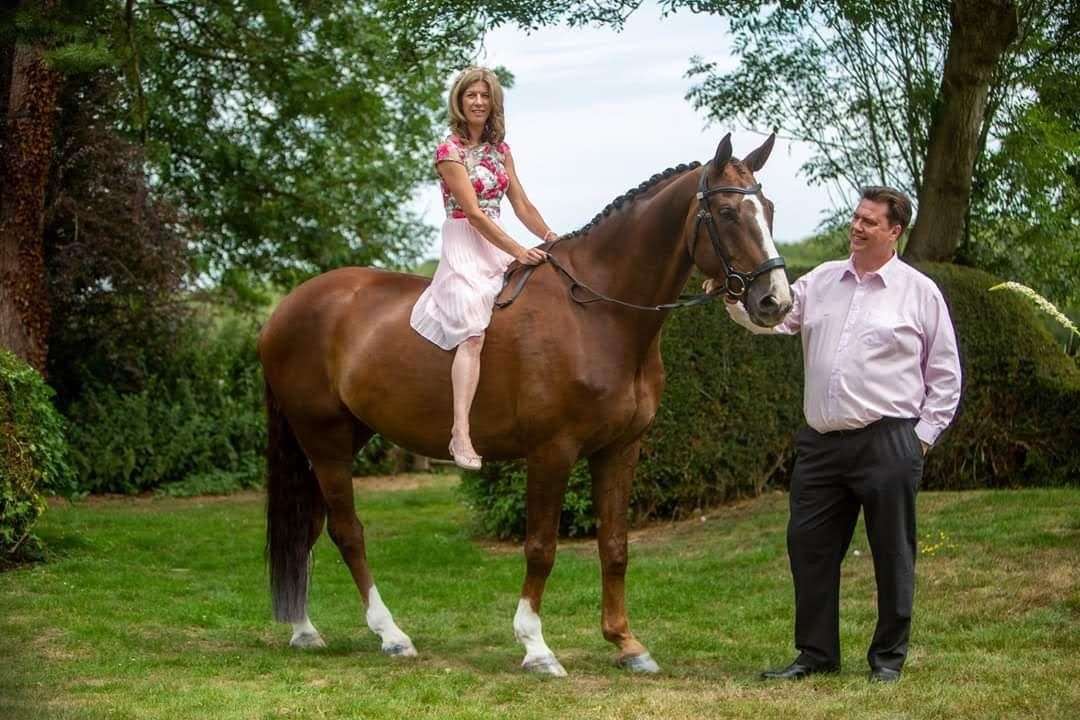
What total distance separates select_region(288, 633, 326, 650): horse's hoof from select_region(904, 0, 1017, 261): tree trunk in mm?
7701

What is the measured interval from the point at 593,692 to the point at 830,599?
1.14 metres

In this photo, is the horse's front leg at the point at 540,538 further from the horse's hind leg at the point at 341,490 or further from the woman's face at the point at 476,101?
the woman's face at the point at 476,101

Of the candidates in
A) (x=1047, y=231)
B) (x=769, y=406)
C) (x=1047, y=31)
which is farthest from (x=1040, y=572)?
(x=1047, y=31)

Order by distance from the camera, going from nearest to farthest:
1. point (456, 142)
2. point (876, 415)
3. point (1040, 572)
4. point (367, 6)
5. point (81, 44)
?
point (876, 415), point (456, 142), point (81, 44), point (1040, 572), point (367, 6)

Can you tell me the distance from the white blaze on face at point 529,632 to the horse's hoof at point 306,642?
4.37ft

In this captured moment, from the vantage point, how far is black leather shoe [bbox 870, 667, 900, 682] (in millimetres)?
5727

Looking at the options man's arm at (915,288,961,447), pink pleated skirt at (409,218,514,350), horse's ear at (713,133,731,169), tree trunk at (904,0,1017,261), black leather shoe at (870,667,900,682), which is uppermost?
tree trunk at (904,0,1017,261)

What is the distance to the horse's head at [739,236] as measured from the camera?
5.54 m

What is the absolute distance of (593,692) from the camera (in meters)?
5.79

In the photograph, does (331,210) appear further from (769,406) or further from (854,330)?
(854,330)

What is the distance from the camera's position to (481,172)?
650cm

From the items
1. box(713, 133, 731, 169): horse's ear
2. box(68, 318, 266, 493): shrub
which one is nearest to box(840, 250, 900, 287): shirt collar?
box(713, 133, 731, 169): horse's ear

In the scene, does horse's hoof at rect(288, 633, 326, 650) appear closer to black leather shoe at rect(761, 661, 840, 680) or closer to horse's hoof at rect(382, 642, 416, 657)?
horse's hoof at rect(382, 642, 416, 657)

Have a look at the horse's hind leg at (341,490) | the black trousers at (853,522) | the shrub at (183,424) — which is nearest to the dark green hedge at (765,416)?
the horse's hind leg at (341,490)
